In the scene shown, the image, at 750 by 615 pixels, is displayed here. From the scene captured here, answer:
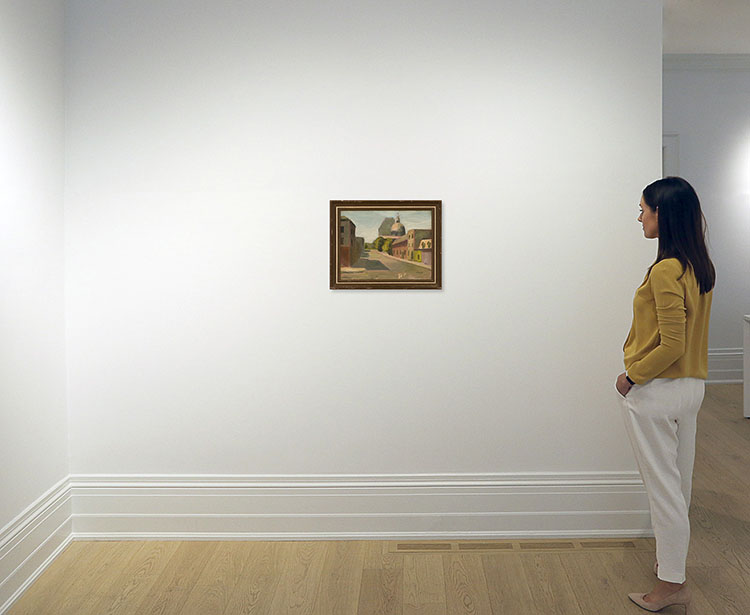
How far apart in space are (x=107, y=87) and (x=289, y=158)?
35.5 inches

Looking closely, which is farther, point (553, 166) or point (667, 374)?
point (553, 166)

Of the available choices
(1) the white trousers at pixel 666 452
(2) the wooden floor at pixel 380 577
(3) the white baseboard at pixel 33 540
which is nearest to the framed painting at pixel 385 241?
(1) the white trousers at pixel 666 452

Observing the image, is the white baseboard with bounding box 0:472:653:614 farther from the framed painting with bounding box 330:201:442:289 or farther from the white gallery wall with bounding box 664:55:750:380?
the white gallery wall with bounding box 664:55:750:380

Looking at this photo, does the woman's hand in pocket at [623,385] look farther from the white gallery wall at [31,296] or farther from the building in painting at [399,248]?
the white gallery wall at [31,296]

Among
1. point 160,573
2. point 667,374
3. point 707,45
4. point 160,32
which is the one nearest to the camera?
point 667,374

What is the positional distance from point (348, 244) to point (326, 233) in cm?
12

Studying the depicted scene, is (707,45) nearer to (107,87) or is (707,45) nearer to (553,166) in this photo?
(553,166)

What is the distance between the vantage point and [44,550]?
119 inches

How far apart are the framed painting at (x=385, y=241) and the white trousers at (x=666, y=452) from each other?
1098 millimetres

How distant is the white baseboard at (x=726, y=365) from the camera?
22.5ft

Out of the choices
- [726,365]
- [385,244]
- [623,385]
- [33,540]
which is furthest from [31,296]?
[726,365]

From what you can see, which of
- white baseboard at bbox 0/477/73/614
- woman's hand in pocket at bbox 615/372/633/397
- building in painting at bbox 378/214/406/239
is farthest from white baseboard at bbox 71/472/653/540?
building in painting at bbox 378/214/406/239

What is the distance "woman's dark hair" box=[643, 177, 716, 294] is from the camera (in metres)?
2.53

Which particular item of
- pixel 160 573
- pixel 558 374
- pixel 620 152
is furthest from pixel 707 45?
pixel 160 573
